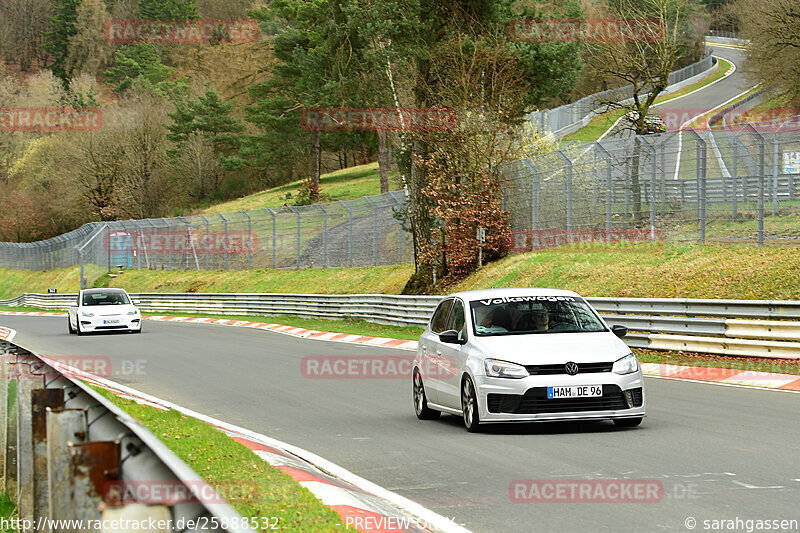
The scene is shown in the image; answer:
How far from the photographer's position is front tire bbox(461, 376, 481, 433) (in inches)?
443

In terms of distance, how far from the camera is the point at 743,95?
75875 mm

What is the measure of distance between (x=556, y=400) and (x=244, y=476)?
397 cm

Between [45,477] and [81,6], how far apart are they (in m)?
139

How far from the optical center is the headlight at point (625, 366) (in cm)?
1098

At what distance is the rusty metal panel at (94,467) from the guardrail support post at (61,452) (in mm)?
168

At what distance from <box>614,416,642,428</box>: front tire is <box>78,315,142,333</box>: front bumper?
84.8 feet

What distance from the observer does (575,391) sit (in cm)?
1081

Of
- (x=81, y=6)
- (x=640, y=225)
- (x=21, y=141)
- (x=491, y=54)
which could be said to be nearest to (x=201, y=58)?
(x=21, y=141)
